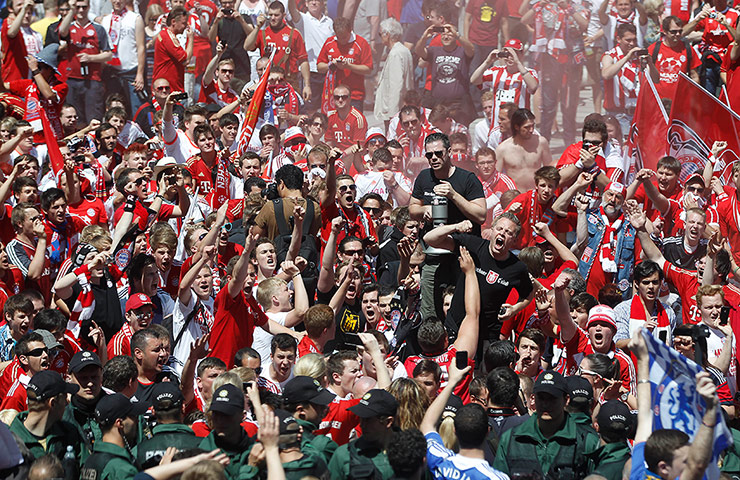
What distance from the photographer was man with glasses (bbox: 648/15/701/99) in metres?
13.7

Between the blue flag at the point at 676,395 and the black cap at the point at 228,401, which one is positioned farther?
the black cap at the point at 228,401

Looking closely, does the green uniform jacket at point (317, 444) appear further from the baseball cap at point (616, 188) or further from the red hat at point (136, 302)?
the baseball cap at point (616, 188)

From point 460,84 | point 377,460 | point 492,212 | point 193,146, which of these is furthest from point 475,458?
point 460,84

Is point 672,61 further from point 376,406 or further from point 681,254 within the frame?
point 376,406

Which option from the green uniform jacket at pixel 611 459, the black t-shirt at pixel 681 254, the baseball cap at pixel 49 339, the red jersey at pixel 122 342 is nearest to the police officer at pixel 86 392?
the baseball cap at pixel 49 339

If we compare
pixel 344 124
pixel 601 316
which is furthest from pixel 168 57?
pixel 601 316

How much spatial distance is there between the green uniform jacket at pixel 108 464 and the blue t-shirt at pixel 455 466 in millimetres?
1461

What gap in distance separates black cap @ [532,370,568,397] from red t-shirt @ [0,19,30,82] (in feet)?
33.5

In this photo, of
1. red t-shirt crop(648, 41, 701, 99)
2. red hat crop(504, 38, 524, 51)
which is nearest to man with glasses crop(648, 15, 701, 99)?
red t-shirt crop(648, 41, 701, 99)

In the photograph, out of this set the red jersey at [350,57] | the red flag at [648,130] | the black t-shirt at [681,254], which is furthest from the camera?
the red jersey at [350,57]

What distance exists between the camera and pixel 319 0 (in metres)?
16.2

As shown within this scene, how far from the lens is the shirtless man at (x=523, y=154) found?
12609 mm

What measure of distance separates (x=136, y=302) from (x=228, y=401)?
254 centimetres

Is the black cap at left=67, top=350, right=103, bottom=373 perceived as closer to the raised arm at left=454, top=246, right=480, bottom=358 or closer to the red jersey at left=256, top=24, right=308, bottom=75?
the raised arm at left=454, top=246, right=480, bottom=358
